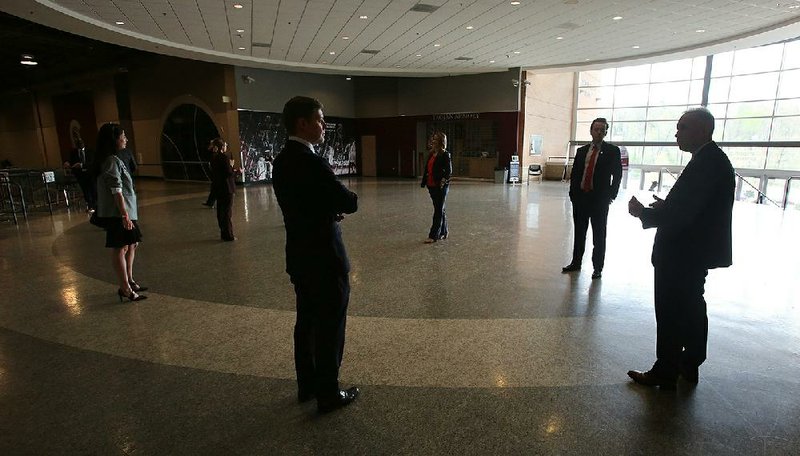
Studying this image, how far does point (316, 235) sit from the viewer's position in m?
2.09

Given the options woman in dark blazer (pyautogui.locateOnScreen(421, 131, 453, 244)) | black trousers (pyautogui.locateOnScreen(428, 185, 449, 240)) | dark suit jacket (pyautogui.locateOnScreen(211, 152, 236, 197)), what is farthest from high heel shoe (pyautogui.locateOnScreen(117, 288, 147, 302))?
black trousers (pyautogui.locateOnScreen(428, 185, 449, 240))

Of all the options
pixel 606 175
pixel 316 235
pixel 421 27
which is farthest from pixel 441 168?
pixel 421 27

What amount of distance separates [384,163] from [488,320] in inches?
665

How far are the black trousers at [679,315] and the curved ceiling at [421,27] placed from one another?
755 cm

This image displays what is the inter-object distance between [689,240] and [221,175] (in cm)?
612

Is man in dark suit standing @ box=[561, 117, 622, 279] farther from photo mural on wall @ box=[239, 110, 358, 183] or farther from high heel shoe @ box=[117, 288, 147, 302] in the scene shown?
photo mural on wall @ box=[239, 110, 358, 183]

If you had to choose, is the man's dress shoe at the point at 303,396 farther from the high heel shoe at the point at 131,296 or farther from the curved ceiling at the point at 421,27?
the curved ceiling at the point at 421,27

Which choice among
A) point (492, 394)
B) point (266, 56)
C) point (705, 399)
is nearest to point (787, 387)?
point (705, 399)

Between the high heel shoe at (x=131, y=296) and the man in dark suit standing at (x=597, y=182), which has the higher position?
the man in dark suit standing at (x=597, y=182)

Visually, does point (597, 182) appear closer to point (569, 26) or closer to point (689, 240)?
point (689, 240)

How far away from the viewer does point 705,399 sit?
234cm

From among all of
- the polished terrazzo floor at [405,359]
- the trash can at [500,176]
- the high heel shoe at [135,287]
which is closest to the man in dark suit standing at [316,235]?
the polished terrazzo floor at [405,359]

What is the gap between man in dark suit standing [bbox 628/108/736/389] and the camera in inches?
88.0

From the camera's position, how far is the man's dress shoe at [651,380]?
2.42 metres
